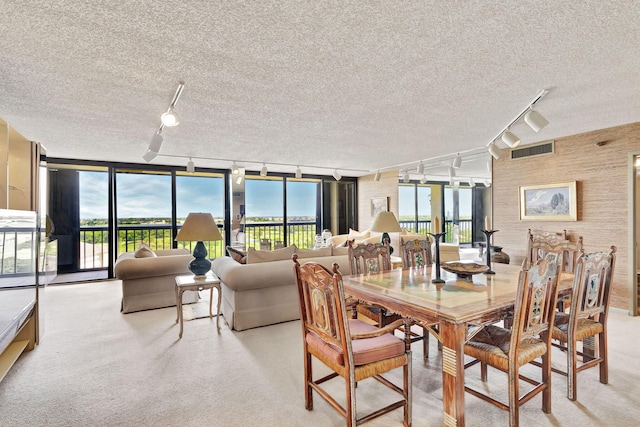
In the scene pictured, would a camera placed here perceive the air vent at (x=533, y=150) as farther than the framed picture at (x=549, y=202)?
Yes

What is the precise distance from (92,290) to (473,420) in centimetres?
577

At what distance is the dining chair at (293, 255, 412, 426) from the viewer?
1670mm

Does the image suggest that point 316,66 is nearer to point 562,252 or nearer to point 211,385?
point 211,385

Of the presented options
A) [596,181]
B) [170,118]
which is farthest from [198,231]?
[596,181]

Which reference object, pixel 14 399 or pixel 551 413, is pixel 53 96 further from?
pixel 551 413

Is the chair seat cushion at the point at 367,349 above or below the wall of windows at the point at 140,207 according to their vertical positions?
below

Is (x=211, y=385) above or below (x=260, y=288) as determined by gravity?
below

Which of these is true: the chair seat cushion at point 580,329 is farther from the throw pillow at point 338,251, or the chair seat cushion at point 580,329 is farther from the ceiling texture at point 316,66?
the throw pillow at point 338,251

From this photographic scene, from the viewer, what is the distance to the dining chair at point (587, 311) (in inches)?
81.8

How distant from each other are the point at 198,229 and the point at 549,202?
4835 mm

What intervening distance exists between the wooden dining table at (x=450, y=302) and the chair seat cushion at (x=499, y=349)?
0.32 feet

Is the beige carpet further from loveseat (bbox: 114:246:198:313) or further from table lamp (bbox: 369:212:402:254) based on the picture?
table lamp (bbox: 369:212:402:254)

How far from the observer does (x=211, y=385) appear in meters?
2.32

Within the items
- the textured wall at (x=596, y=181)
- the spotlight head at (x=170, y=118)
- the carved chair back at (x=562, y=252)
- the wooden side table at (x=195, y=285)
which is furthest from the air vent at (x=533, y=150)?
the spotlight head at (x=170, y=118)
